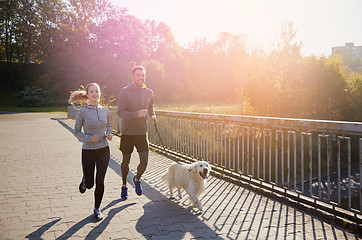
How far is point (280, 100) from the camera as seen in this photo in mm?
24703

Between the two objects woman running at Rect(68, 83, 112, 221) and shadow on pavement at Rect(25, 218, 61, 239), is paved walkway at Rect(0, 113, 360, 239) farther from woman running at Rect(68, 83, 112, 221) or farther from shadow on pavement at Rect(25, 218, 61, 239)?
woman running at Rect(68, 83, 112, 221)

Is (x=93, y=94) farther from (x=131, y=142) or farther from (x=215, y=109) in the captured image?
(x=215, y=109)

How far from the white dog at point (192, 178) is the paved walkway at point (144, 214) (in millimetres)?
258

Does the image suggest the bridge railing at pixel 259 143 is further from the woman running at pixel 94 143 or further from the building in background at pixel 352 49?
the building in background at pixel 352 49

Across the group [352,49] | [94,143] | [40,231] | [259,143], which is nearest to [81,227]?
[40,231]

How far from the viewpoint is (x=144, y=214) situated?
14.9ft

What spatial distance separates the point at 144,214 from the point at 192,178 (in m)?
0.94

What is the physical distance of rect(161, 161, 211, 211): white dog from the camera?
4.75m

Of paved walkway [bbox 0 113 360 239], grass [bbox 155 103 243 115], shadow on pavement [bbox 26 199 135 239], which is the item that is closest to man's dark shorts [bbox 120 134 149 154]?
paved walkway [bbox 0 113 360 239]

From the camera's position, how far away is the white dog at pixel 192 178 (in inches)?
187

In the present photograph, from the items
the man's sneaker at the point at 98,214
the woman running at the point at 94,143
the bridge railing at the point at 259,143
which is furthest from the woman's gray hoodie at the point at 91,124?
the bridge railing at the point at 259,143

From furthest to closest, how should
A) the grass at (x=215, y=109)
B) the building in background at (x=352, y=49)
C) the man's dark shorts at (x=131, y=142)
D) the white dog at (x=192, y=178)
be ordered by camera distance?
1. the building in background at (x=352, y=49)
2. the grass at (x=215, y=109)
3. the man's dark shorts at (x=131, y=142)
4. the white dog at (x=192, y=178)

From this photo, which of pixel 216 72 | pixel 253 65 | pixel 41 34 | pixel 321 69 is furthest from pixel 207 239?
A: pixel 216 72

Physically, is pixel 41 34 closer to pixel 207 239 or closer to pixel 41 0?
pixel 41 0
